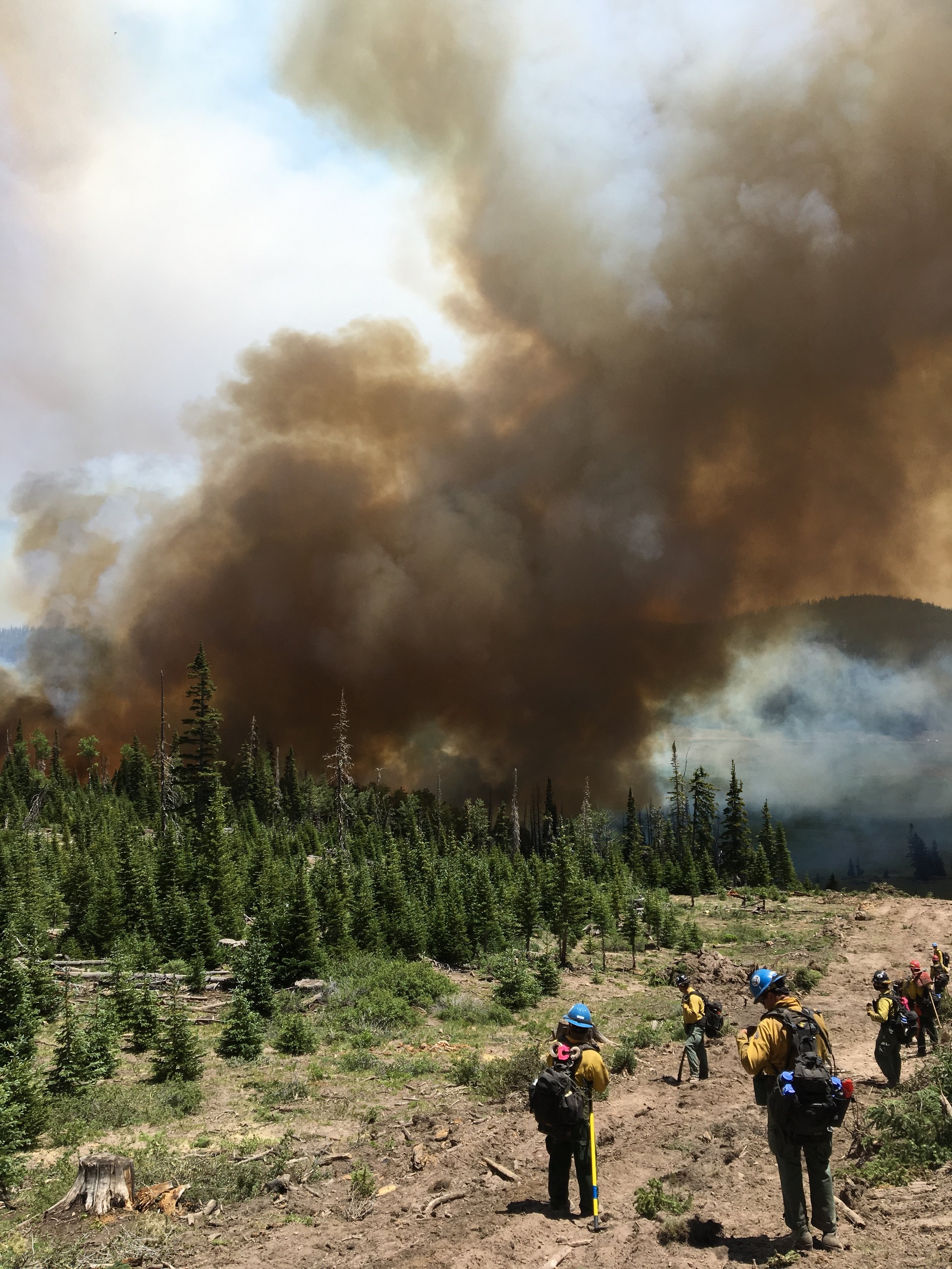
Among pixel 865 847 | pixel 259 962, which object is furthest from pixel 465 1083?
pixel 865 847

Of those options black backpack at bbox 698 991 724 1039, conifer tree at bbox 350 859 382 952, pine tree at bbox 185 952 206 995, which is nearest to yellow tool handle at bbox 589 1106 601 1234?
black backpack at bbox 698 991 724 1039

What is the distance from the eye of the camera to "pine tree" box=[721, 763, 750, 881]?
92.5 meters

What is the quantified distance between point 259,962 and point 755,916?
47168 millimetres

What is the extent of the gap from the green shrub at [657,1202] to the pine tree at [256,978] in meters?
19.7

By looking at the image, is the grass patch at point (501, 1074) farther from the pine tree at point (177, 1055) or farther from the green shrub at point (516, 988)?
the green shrub at point (516, 988)

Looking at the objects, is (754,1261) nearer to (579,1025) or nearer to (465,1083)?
(579,1025)

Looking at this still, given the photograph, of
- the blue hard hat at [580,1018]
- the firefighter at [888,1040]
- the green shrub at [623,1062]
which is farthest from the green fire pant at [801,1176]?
the green shrub at [623,1062]

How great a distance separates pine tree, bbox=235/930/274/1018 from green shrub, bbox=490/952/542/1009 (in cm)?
1004

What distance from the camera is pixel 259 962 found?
26422mm

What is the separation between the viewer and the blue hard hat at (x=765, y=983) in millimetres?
8047

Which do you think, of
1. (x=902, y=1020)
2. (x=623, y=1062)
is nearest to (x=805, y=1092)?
(x=902, y=1020)

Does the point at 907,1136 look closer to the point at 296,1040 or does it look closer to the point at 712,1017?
the point at 712,1017

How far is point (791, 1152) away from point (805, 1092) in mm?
859

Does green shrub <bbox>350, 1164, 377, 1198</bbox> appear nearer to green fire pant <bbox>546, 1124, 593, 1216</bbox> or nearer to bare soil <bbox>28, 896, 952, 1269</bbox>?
bare soil <bbox>28, 896, 952, 1269</bbox>
